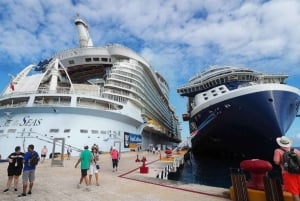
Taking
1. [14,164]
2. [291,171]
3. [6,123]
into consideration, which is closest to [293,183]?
[291,171]

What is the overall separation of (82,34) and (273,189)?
165 ft

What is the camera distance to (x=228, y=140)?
20.5 metres

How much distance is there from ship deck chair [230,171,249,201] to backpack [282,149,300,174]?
1.48 meters

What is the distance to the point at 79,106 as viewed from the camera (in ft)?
88.4

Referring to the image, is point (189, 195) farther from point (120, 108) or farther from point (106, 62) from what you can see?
point (106, 62)

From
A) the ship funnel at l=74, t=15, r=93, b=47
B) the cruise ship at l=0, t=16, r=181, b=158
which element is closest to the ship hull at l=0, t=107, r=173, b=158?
the cruise ship at l=0, t=16, r=181, b=158

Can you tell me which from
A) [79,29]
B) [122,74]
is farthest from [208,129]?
[79,29]

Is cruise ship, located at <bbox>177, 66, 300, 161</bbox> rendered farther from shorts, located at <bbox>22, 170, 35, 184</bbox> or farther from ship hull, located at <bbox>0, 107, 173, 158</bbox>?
Result: shorts, located at <bbox>22, 170, 35, 184</bbox>

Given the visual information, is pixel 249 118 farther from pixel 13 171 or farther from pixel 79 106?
pixel 79 106

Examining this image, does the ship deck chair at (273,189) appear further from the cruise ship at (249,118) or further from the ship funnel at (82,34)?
the ship funnel at (82,34)

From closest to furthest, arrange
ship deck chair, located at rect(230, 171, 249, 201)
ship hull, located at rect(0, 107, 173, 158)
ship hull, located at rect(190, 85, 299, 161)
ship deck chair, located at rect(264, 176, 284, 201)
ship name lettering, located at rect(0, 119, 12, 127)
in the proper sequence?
ship deck chair, located at rect(264, 176, 284, 201) → ship deck chair, located at rect(230, 171, 249, 201) → ship hull, located at rect(190, 85, 299, 161) → ship hull, located at rect(0, 107, 173, 158) → ship name lettering, located at rect(0, 119, 12, 127)

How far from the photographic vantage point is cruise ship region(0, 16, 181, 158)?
24.8m

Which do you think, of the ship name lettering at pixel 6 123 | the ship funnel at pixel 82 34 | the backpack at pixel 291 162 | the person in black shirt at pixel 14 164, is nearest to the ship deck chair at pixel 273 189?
the backpack at pixel 291 162

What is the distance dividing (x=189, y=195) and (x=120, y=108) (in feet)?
82.4
